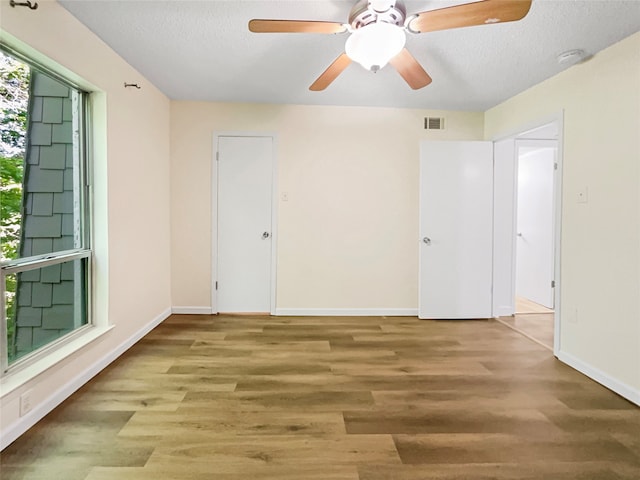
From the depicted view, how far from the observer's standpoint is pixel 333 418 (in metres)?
1.96

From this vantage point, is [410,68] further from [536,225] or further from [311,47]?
[536,225]

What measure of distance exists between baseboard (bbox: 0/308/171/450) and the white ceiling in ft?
7.39

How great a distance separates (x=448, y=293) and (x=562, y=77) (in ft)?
7.49

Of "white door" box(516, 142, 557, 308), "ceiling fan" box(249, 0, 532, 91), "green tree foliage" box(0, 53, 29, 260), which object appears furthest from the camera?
"white door" box(516, 142, 557, 308)

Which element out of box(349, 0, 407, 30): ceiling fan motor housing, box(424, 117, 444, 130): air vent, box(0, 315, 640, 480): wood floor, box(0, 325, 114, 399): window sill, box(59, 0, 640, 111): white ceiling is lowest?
box(0, 315, 640, 480): wood floor

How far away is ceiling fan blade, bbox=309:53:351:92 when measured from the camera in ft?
7.00

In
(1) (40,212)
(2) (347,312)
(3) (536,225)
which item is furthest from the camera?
(3) (536,225)

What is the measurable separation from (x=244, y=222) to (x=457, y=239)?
95.7 inches

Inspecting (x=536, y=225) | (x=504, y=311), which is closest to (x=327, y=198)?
(x=504, y=311)

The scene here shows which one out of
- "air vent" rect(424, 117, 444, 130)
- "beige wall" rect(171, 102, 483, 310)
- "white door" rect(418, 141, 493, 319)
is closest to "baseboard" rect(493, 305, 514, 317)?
"white door" rect(418, 141, 493, 319)

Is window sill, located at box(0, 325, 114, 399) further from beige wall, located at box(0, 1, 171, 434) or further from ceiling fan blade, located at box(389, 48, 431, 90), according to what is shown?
ceiling fan blade, located at box(389, 48, 431, 90)

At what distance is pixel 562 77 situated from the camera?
2.81 metres

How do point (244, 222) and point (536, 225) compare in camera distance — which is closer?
point (244, 222)

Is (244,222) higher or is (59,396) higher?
(244,222)
